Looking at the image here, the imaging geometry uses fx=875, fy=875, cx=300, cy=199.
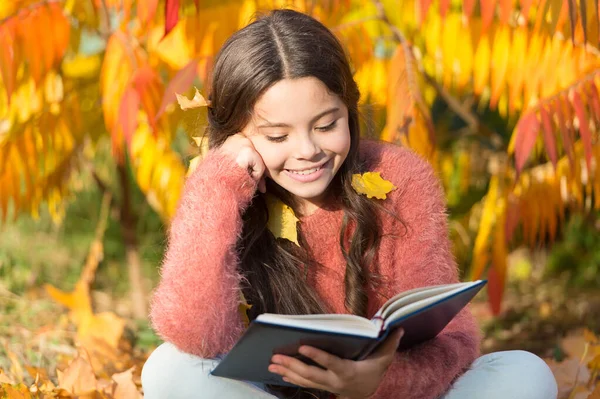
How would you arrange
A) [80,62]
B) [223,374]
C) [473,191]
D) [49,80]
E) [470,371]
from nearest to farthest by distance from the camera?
[223,374]
[470,371]
[49,80]
[80,62]
[473,191]

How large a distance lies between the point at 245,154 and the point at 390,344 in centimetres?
57

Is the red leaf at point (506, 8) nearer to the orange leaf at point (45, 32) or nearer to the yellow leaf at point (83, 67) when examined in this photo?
the orange leaf at point (45, 32)

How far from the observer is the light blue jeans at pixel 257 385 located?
6.02 feet

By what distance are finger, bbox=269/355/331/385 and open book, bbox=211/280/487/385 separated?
0.01m

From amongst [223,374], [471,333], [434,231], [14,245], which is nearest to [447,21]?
[434,231]

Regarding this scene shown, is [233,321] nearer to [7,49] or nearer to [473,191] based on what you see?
[7,49]

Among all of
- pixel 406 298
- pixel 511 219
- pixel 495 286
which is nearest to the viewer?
pixel 406 298

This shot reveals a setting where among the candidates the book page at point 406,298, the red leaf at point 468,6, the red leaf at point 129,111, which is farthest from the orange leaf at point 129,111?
the book page at point 406,298

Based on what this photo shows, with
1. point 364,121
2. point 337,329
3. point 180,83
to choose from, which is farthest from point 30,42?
point 337,329

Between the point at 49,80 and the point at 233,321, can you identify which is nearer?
the point at 233,321

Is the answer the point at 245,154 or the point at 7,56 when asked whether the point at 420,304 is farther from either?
the point at 7,56

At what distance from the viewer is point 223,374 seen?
165 centimetres

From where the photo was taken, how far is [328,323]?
4.89 ft

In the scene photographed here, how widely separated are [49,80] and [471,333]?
2.04 metres
